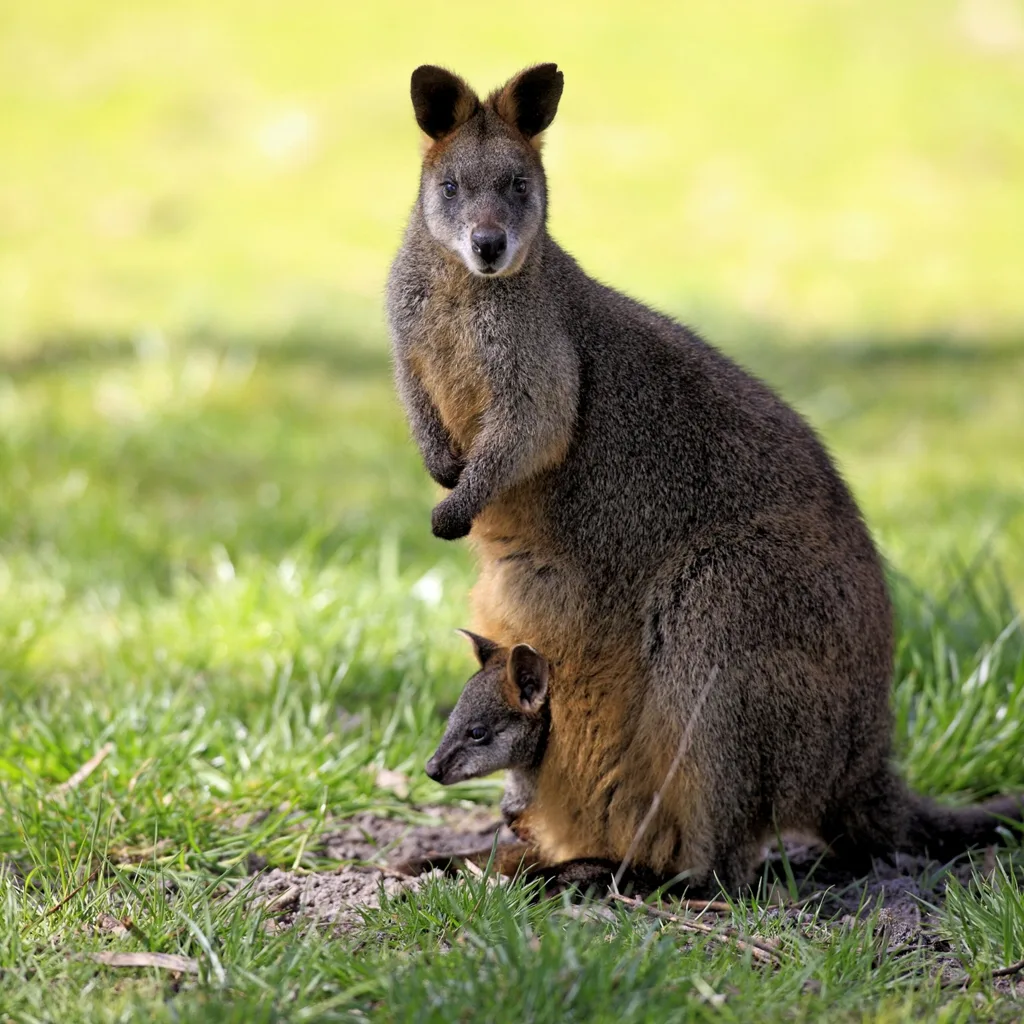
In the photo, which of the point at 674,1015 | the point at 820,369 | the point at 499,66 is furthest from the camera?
the point at 499,66

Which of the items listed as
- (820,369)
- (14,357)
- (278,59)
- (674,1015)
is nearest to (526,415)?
(674,1015)

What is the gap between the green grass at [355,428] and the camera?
334cm

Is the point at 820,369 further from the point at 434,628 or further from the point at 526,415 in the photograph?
the point at 526,415

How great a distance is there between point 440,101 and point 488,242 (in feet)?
1.74

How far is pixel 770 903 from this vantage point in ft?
13.0

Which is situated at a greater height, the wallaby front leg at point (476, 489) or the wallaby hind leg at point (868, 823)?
the wallaby front leg at point (476, 489)

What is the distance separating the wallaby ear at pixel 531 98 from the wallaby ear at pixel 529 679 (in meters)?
1.49

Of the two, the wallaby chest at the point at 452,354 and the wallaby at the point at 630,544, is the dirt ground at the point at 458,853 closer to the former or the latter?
the wallaby at the point at 630,544

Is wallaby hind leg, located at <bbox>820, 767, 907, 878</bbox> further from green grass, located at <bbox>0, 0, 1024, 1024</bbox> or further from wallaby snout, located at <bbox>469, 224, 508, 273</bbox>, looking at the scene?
wallaby snout, located at <bbox>469, 224, 508, 273</bbox>

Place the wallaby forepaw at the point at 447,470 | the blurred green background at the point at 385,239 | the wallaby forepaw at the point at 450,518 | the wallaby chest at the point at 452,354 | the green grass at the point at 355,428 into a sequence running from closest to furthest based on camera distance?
the green grass at the point at 355,428 → the wallaby forepaw at the point at 450,518 → the wallaby chest at the point at 452,354 → the wallaby forepaw at the point at 447,470 → the blurred green background at the point at 385,239

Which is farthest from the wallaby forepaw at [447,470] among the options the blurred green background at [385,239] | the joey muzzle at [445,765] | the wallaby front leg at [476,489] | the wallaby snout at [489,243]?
the blurred green background at [385,239]

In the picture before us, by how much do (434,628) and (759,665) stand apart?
2.11 metres

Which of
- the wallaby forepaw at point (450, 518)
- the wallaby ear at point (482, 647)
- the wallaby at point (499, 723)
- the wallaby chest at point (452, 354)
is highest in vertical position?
the wallaby chest at point (452, 354)

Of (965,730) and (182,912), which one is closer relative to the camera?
(182,912)
